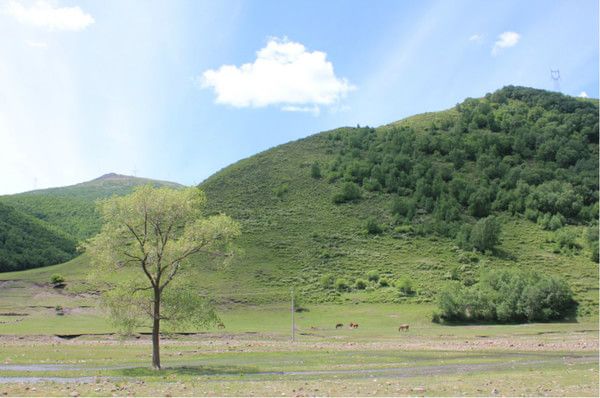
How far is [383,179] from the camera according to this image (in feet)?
461

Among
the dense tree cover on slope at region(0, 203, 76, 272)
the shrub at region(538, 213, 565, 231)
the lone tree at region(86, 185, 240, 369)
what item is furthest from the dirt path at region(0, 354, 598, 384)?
the dense tree cover on slope at region(0, 203, 76, 272)

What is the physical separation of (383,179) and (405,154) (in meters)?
14.8

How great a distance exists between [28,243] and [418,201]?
94.3 m

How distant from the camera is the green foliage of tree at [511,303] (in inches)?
2479

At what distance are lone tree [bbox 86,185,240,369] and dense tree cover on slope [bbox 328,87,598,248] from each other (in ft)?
275

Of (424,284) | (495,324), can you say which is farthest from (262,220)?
(495,324)

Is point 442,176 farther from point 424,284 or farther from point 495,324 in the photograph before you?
point 495,324

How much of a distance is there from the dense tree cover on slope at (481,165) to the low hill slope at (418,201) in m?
0.36

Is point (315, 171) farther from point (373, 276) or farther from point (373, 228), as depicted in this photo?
point (373, 276)

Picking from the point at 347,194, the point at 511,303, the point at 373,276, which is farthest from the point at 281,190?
the point at 511,303

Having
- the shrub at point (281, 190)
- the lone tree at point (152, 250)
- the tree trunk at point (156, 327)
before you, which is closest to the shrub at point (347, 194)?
the shrub at point (281, 190)

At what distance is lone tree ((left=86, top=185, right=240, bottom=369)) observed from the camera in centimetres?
2805

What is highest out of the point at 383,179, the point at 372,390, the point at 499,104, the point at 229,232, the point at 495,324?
the point at 499,104

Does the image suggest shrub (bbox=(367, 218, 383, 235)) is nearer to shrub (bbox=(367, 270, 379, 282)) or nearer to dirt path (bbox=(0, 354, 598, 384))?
shrub (bbox=(367, 270, 379, 282))
